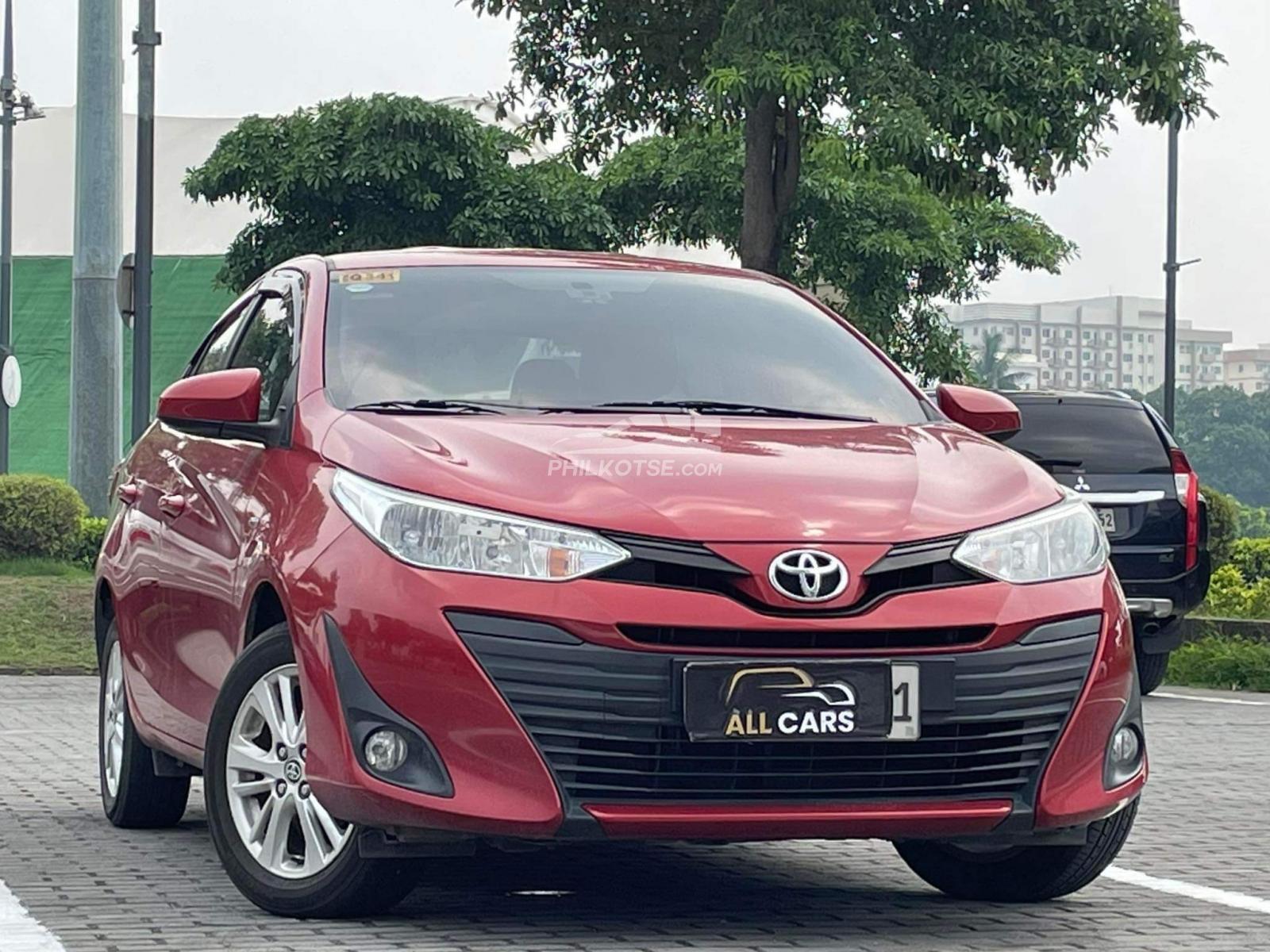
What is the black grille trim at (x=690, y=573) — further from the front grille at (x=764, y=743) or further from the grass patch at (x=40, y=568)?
the grass patch at (x=40, y=568)

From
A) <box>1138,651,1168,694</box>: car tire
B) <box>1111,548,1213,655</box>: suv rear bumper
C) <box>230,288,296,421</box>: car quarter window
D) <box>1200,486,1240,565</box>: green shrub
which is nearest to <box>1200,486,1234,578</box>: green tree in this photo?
<box>1200,486,1240,565</box>: green shrub

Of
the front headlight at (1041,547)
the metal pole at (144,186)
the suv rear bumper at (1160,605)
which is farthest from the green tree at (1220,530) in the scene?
the front headlight at (1041,547)

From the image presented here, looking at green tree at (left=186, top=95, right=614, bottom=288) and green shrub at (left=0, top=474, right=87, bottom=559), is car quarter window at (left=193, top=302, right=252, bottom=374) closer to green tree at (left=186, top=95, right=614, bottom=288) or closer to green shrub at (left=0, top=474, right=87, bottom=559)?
green shrub at (left=0, top=474, right=87, bottom=559)

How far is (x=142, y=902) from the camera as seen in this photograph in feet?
20.0

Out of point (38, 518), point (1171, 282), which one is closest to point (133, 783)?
point (38, 518)

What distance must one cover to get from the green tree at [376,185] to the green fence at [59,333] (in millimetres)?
19640

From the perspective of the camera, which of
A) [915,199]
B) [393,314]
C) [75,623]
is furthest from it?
[915,199]

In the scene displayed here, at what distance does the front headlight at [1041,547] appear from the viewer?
5.51 meters

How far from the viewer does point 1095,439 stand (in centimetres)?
1439

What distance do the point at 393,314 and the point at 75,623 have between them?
460 inches

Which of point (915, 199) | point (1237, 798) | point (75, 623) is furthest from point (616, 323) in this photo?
point (915, 199)

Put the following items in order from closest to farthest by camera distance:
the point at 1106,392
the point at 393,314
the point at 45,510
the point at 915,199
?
the point at 393,314 < the point at 1106,392 < the point at 45,510 < the point at 915,199

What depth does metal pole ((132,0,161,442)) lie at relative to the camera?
64.5ft

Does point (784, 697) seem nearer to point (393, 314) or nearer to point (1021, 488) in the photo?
point (1021, 488)
